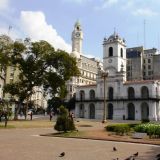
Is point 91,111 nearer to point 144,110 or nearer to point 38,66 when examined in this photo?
point 144,110

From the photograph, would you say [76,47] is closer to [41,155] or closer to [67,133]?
[67,133]

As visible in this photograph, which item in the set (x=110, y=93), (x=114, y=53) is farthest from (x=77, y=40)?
(x=110, y=93)

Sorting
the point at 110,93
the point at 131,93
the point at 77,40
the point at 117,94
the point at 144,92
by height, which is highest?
the point at 77,40

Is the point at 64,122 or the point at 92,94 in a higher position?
the point at 92,94

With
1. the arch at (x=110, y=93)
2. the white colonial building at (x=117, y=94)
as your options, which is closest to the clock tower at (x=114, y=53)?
the white colonial building at (x=117, y=94)

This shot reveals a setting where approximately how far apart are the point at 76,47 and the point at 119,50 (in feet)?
104

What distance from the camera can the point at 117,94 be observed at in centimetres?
7400

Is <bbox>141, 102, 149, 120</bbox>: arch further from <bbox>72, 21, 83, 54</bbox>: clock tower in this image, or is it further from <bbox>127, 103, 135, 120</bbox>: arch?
<bbox>72, 21, 83, 54</bbox>: clock tower

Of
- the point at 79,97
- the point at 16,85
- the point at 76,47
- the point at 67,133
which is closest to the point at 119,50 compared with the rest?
the point at 79,97

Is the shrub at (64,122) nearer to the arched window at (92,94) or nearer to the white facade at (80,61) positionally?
the arched window at (92,94)

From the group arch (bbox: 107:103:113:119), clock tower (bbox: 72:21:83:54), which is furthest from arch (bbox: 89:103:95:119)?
clock tower (bbox: 72:21:83:54)

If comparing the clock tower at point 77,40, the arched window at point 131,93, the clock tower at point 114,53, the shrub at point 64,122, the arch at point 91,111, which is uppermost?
the clock tower at point 77,40

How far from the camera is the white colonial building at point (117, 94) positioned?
69250 millimetres

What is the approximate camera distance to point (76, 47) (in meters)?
111
